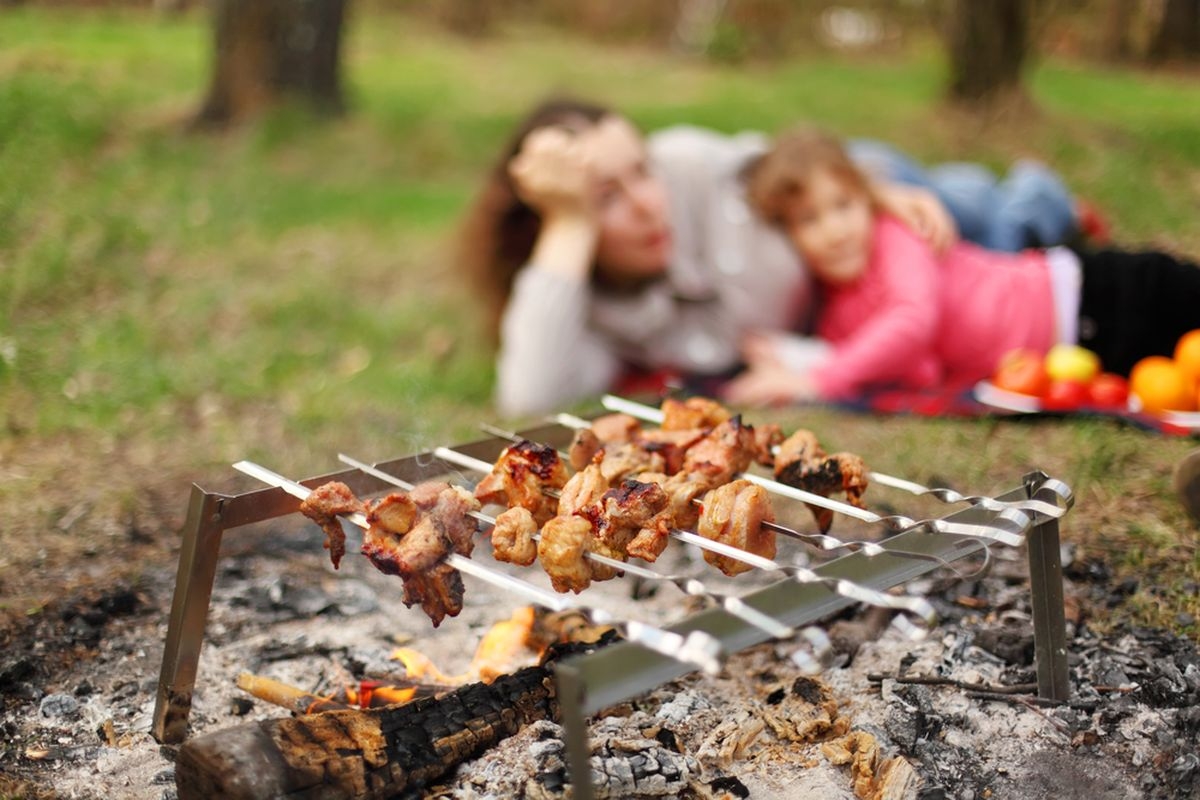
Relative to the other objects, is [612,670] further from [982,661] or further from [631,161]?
[631,161]

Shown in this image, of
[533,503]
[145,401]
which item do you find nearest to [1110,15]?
[145,401]

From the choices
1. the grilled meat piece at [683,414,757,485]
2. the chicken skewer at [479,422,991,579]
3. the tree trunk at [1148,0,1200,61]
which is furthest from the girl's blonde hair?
the tree trunk at [1148,0,1200,61]

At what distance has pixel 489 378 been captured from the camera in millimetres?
5562

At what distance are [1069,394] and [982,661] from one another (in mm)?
2032

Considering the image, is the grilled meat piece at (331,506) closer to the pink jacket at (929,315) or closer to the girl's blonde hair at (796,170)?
the pink jacket at (929,315)

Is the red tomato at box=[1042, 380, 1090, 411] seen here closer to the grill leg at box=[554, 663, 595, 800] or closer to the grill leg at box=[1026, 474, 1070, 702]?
the grill leg at box=[1026, 474, 1070, 702]

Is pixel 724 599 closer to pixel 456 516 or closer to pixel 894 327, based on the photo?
pixel 456 516

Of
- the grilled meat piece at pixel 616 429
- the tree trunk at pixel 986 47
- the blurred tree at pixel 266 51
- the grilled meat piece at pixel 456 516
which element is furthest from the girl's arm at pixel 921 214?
the blurred tree at pixel 266 51

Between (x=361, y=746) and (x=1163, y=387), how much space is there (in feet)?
11.4

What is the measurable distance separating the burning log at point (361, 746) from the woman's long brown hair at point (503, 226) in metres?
2.98

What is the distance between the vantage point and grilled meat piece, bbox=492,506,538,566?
8.19 ft

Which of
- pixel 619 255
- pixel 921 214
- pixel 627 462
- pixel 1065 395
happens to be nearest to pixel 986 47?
pixel 921 214

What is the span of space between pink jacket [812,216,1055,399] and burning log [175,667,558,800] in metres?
2.75

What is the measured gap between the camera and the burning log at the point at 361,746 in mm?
2271
